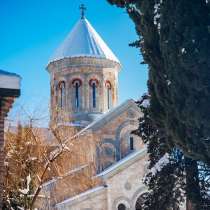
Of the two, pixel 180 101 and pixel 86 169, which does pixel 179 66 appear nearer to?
pixel 180 101

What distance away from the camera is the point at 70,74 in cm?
3525

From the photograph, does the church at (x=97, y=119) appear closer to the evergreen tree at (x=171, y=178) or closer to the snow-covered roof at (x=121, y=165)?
the snow-covered roof at (x=121, y=165)

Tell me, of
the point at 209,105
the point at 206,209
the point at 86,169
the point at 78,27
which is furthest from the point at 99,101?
the point at 209,105

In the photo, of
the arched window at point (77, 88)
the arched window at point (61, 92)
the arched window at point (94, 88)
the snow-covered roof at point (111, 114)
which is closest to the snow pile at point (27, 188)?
the snow-covered roof at point (111, 114)

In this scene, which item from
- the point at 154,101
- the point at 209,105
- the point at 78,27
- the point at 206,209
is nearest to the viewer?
the point at 209,105

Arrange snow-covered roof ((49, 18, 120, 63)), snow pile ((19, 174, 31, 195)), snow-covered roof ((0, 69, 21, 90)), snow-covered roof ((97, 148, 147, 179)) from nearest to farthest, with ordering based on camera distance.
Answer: snow-covered roof ((0, 69, 21, 90)) → snow pile ((19, 174, 31, 195)) → snow-covered roof ((97, 148, 147, 179)) → snow-covered roof ((49, 18, 120, 63))

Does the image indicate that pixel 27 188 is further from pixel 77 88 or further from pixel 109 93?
pixel 109 93

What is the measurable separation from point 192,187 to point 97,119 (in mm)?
21314

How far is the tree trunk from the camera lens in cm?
1135

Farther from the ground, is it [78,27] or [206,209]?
[78,27]

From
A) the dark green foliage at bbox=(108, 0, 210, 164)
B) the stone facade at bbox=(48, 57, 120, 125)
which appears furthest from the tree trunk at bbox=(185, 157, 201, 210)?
the stone facade at bbox=(48, 57, 120, 125)

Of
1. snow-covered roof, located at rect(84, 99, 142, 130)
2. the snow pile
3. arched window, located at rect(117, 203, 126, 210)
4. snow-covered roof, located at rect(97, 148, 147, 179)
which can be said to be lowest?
the snow pile

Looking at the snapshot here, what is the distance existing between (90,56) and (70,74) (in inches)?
70.8

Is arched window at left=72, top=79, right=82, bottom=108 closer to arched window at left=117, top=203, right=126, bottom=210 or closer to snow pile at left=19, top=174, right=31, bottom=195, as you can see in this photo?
arched window at left=117, top=203, right=126, bottom=210
